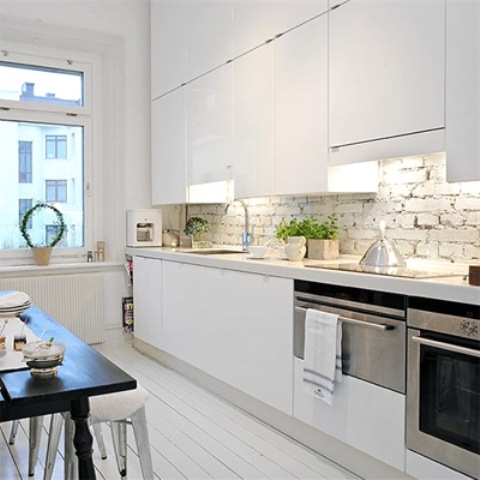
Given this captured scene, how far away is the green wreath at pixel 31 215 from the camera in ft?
15.6

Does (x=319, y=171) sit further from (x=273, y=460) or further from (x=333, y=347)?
(x=273, y=460)

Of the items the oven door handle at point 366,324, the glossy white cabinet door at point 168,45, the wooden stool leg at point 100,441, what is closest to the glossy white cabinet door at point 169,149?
the glossy white cabinet door at point 168,45

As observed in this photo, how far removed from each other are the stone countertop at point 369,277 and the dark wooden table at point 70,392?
1.15m

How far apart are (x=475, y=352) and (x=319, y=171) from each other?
1.42 m

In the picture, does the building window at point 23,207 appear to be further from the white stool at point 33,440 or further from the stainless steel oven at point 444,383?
the stainless steel oven at point 444,383

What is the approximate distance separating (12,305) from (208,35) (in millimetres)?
2512

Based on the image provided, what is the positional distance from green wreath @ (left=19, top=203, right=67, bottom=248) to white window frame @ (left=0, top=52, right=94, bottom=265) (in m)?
0.13

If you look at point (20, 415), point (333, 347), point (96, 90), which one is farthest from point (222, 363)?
point (96, 90)

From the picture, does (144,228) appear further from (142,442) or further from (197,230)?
(142,442)

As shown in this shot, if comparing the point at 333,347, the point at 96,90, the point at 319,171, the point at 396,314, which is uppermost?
the point at 96,90

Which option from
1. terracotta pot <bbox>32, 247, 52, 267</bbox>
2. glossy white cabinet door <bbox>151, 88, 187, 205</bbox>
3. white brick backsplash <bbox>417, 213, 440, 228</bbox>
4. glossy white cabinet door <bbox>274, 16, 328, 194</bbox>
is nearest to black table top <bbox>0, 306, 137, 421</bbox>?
glossy white cabinet door <bbox>274, 16, 328, 194</bbox>

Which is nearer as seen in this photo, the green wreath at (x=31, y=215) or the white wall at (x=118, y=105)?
the green wreath at (x=31, y=215)

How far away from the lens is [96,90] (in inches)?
202

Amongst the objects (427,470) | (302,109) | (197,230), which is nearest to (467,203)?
(302,109)
